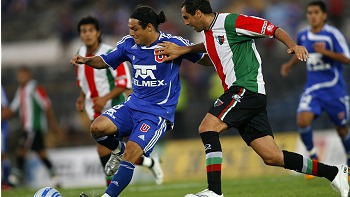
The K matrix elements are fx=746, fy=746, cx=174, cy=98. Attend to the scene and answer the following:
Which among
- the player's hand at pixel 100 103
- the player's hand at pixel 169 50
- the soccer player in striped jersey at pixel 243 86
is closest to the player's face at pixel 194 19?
the soccer player in striped jersey at pixel 243 86

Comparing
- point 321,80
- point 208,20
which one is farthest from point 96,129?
point 321,80

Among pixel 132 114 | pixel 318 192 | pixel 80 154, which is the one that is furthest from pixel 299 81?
pixel 132 114

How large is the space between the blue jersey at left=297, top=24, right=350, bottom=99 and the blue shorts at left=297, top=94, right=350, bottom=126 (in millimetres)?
77

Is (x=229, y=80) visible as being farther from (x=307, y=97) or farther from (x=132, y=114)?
(x=307, y=97)

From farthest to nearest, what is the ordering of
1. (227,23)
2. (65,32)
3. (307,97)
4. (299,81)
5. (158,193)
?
(65,32)
(299,81)
(307,97)
(158,193)
(227,23)

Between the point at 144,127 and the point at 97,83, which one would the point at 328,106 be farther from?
the point at 144,127

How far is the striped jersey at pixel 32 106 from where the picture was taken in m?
17.3

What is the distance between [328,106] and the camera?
12.6m

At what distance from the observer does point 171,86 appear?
905 centimetres

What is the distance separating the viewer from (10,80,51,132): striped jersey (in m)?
17.3

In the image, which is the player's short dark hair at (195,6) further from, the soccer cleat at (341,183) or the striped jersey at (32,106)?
the striped jersey at (32,106)

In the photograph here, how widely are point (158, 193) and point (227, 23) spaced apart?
13.5ft

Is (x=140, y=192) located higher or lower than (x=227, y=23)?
lower

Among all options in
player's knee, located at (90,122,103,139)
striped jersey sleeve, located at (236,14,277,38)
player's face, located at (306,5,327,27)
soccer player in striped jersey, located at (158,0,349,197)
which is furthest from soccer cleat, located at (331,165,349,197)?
player's face, located at (306,5,327,27)
